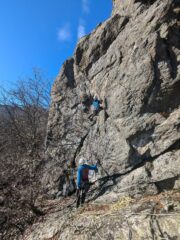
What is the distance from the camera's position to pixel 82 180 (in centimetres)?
990

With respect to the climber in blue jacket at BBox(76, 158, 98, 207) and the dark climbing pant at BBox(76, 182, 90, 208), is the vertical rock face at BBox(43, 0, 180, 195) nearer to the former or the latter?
the climber in blue jacket at BBox(76, 158, 98, 207)

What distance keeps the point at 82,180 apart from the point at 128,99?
11.1 ft

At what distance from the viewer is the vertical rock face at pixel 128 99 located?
9.10m

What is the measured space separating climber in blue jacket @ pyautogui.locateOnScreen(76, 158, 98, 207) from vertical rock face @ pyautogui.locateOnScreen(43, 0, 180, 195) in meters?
0.67

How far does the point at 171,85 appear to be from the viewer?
9180 millimetres

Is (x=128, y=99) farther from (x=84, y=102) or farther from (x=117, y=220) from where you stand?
(x=117, y=220)

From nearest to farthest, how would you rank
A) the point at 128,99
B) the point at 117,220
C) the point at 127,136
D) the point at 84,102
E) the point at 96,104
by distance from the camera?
the point at 117,220 < the point at 127,136 < the point at 128,99 < the point at 96,104 < the point at 84,102

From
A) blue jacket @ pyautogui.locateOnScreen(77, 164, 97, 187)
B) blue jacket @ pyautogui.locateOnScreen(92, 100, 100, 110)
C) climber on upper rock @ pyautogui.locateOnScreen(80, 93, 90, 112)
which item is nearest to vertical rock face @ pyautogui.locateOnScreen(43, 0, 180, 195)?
climber on upper rock @ pyautogui.locateOnScreen(80, 93, 90, 112)

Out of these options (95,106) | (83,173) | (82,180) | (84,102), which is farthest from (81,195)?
(84,102)

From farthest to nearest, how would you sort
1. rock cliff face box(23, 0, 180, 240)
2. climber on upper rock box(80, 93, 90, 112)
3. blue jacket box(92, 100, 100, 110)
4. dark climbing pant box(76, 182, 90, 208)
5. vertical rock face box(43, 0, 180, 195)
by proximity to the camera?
climber on upper rock box(80, 93, 90, 112) → blue jacket box(92, 100, 100, 110) → dark climbing pant box(76, 182, 90, 208) → vertical rock face box(43, 0, 180, 195) → rock cliff face box(23, 0, 180, 240)

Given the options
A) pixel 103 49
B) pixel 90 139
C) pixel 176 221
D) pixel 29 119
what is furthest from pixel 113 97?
pixel 29 119

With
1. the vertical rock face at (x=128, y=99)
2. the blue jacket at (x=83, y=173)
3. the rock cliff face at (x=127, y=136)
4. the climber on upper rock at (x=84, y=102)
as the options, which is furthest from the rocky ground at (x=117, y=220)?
the climber on upper rock at (x=84, y=102)

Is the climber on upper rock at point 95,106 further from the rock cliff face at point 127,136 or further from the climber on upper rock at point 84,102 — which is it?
the climber on upper rock at point 84,102

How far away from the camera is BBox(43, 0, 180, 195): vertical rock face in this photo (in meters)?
9.10
